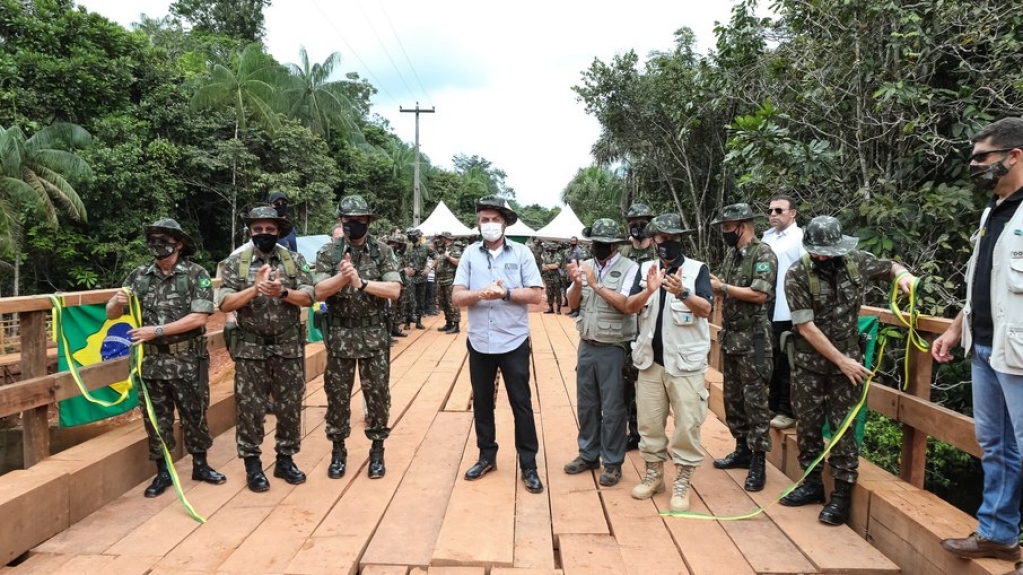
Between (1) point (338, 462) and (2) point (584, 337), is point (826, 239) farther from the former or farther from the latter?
(1) point (338, 462)

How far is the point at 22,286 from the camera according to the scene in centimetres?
1778

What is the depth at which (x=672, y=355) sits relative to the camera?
355 centimetres

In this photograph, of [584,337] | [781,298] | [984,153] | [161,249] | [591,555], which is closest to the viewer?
[984,153]

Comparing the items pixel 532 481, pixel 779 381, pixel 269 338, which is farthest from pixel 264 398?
pixel 779 381

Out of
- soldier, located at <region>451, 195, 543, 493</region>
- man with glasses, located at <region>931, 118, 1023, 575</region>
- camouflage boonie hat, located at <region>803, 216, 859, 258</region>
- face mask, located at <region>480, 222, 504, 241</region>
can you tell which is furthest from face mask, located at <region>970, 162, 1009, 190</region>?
face mask, located at <region>480, 222, 504, 241</region>

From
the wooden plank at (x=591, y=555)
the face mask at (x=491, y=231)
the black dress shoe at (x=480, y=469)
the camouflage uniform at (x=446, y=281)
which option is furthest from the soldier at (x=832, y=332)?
the camouflage uniform at (x=446, y=281)

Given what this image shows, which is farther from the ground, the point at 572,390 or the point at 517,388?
the point at 517,388

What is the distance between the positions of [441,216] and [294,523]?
65.3ft

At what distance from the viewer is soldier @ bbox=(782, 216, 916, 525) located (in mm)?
3227

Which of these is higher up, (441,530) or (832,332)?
(832,332)

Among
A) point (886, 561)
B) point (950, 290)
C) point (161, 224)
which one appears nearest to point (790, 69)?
point (950, 290)

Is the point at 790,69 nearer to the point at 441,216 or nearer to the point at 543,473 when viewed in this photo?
the point at 543,473

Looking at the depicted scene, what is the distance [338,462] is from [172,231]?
173cm

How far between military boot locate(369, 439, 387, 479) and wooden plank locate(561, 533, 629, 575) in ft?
4.48
